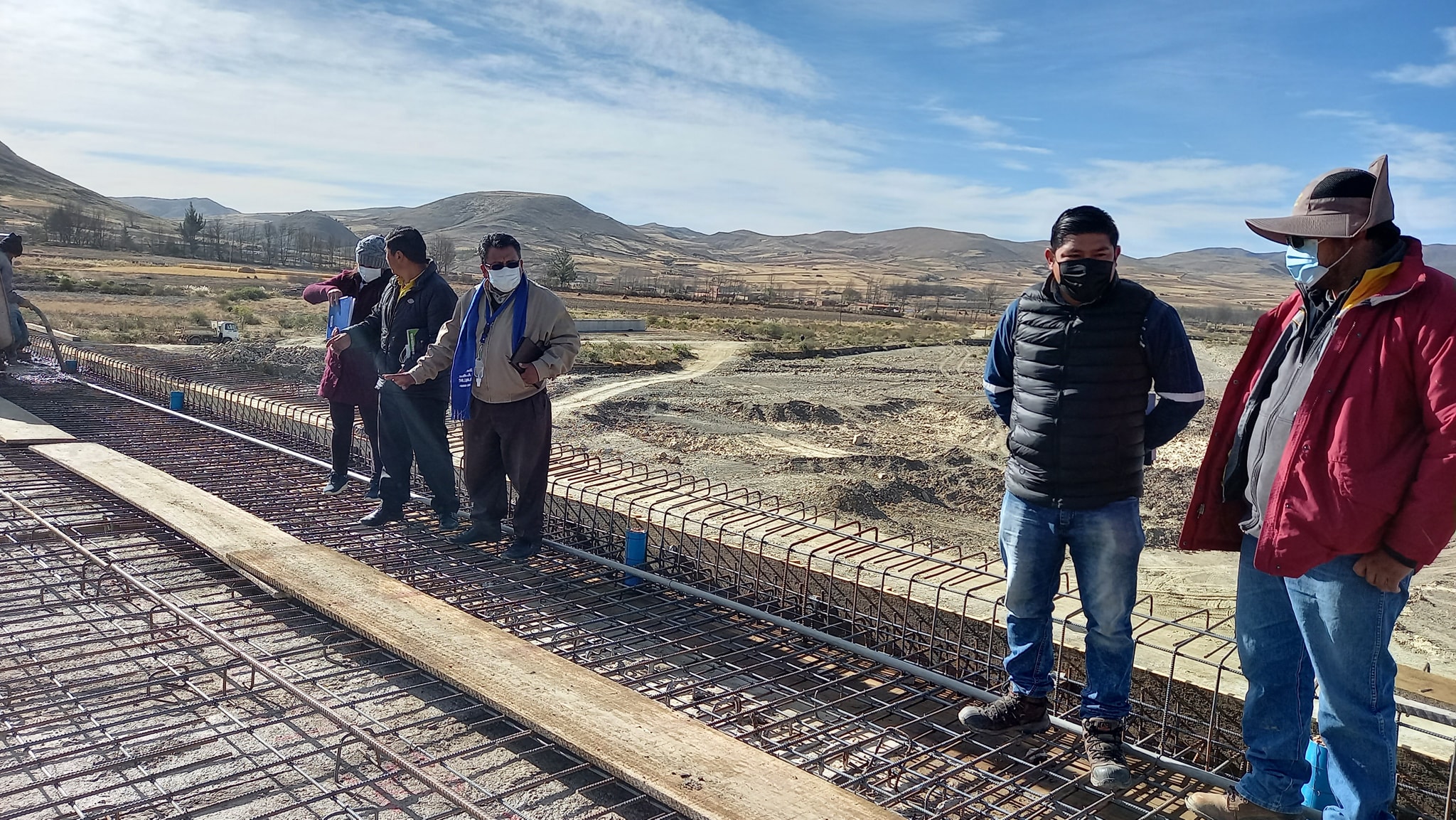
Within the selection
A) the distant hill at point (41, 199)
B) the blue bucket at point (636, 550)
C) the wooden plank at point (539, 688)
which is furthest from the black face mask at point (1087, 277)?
the distant hill at point (41, 199)

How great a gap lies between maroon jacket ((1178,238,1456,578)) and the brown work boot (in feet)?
2.26

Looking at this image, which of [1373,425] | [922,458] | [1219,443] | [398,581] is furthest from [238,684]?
[922,458]

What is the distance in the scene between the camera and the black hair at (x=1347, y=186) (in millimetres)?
2379

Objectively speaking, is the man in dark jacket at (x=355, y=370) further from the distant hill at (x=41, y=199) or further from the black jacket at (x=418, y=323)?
the distant hill at (x=41, y=199)

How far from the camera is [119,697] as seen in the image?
3281 millimetres

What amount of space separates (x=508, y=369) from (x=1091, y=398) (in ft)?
8.92

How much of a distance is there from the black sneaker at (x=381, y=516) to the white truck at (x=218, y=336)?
16.1 m

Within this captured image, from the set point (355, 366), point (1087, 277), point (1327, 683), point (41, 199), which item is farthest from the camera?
point (41, 199)

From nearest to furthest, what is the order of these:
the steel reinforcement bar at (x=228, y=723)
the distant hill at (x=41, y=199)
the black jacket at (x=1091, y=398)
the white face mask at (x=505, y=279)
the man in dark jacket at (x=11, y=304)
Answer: the steel reinforcement bar at (x=228, y=723) → the black jacket at (x=1091, y=398) → the white face mask at (x=505, y=279) → the man in dark jacket at (x=11, y=304) → the distant hill at (x=41, y=199)

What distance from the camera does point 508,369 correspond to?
183 inches

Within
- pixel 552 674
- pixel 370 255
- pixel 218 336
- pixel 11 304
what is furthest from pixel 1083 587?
pixel 218 336

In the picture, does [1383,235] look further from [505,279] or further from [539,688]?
[505,279]

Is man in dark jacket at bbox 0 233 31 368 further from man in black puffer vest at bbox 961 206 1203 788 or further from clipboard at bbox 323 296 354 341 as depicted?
man in black puffer vest at bbox 961 206 1203 788

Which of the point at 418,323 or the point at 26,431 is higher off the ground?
the point at 418,323
